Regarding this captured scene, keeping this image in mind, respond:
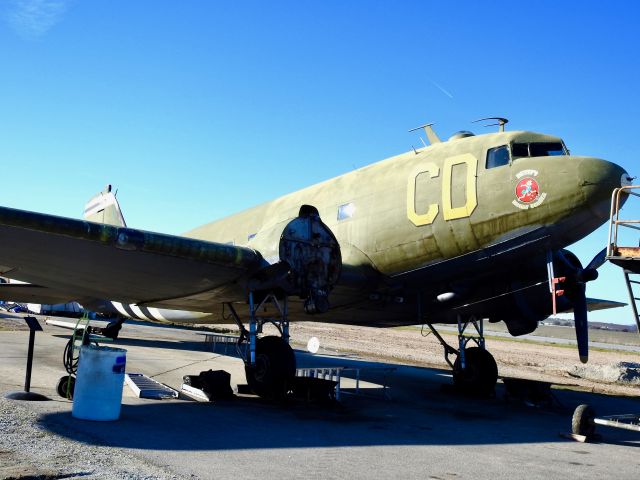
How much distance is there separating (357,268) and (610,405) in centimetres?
800

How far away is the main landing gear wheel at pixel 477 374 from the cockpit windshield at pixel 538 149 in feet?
21.1

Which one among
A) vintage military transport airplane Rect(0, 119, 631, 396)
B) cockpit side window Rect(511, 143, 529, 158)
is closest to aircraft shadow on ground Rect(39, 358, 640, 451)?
vintage military transport airplane Rect(0, 119, 631, 396)

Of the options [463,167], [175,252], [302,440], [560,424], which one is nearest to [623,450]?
[560,424]

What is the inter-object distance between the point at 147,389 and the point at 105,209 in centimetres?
1032

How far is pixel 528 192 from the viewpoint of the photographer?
1102 cm

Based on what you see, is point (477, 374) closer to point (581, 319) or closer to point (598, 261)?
point (581, 319)

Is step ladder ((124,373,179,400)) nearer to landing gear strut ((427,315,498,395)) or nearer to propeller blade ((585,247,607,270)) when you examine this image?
landing gear strut ((427,315,498,395))

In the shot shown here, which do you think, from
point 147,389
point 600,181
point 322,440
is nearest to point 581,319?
point 600,181

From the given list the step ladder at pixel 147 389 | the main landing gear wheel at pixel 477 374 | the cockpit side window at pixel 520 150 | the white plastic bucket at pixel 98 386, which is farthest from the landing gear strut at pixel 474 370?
the white plastic bucket at pixel 98 386

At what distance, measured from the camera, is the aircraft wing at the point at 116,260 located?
9336 millimetres

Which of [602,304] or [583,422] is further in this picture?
[602,304]

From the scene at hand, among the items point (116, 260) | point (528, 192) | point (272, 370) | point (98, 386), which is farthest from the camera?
point (272, 370)

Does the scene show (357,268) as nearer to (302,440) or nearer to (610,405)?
(302,440)

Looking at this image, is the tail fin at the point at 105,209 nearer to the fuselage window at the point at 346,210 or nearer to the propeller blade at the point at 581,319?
the fuselage window at the point at 346,210
